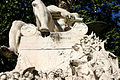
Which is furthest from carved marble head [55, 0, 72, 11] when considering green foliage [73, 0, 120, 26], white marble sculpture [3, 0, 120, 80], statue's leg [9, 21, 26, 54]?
green foliage [73, 0, 120, 26]

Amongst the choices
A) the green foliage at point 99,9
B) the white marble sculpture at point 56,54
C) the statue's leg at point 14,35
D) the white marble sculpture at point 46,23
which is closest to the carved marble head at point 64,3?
the white marble sculpture at point 46,23

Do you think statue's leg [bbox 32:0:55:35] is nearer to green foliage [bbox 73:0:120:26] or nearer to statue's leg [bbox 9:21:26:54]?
statue's leg [bbox 9:21:26:54]

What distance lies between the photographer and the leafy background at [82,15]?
37.8 feet

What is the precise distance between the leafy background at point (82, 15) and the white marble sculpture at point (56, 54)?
5.32m

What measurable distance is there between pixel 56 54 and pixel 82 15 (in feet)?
25.7

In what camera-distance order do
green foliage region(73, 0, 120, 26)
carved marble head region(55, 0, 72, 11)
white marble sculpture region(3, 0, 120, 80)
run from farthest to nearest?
green foliage region(73, 0, 120, 26) → carved marble head region(55, 0, 72, 11) → white marble sculpture region(3, 0, 120, 80)

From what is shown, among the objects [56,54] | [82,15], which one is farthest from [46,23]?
[82,15]

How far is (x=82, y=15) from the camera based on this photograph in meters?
12.8

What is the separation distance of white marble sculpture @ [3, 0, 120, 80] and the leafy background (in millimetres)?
5317

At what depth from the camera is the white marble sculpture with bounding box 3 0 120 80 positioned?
15.4 ft

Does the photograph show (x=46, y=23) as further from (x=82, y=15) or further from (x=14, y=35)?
(x=82, y=15)

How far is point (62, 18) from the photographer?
20.9 feet

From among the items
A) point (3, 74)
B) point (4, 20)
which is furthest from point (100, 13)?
point (3, 74)

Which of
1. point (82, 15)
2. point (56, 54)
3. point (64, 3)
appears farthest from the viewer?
point (82, 15)
